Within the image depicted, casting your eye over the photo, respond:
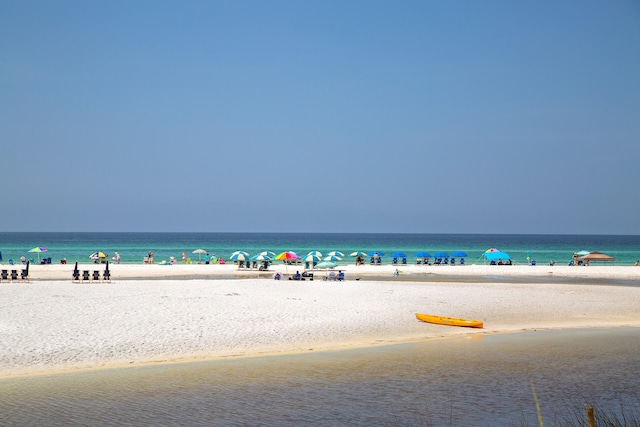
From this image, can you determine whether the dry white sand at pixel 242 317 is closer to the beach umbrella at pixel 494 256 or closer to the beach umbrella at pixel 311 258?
the beach umbrella at pixel 311 258

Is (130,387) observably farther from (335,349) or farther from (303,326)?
(303,326)

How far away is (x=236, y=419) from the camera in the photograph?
10109 mm

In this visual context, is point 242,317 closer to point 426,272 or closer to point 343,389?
point 343,389

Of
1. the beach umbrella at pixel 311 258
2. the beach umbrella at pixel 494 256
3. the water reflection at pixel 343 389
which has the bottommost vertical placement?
the water reflection at pixel 343 389

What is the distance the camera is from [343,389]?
1208 centimetres

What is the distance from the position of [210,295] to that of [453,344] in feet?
35.2

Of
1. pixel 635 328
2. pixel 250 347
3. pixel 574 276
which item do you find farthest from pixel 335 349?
pixel 574 276

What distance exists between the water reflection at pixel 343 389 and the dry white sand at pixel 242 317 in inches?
48.2

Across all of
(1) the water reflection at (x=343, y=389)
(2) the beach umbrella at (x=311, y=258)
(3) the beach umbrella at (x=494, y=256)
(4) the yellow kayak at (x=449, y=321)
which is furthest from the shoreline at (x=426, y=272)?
(1) the water reflection at (x=343, y=389)

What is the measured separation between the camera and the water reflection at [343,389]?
10.2 m

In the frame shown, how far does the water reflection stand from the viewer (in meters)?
10.2

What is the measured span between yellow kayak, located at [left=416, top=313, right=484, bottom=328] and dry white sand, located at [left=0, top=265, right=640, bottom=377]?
1.06 ft

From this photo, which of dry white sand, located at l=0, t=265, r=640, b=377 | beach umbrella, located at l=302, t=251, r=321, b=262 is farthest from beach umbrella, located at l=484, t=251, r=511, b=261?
dry white sand, located at l=0, t=265, r=640, b=377

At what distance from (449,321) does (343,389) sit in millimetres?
8675
